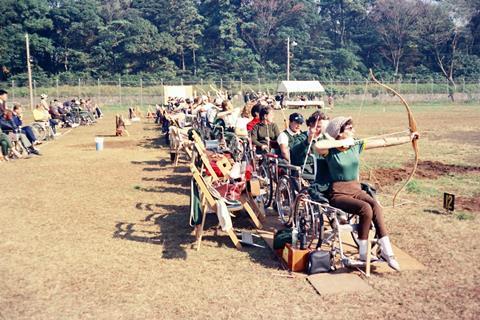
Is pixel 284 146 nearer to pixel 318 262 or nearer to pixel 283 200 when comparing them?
pixel 283 200

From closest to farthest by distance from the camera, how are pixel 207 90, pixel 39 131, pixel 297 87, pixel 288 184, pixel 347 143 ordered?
1. pixel 347 143
2. pixel 288 184
3. pixel 39 131
4. pixel 297 87
5. pixel 207 90

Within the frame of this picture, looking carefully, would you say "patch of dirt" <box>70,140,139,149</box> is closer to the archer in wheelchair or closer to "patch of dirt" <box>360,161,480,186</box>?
"patch of dirt" <box>360,161,480,186</box>

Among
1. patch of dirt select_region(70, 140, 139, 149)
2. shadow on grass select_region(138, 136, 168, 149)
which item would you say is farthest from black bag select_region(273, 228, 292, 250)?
patch of dirt select_region(70, 140, 139, 149)

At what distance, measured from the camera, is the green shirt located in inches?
190

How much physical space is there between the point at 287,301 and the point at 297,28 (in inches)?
2310

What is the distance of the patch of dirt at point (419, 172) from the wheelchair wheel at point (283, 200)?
2.91 metres

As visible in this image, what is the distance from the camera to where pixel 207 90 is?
148 feet

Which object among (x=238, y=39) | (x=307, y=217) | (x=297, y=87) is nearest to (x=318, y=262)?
(x=307, y=217)

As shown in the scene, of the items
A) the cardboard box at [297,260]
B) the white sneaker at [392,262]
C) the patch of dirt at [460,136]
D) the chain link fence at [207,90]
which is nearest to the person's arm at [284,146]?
the cardboard box at [297,260]

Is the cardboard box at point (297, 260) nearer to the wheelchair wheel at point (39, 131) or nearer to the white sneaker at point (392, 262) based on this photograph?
the white sneaker at point (392, 262)

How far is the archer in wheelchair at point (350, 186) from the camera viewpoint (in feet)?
15.3

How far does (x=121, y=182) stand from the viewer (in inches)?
367

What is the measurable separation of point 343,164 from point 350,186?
239mm

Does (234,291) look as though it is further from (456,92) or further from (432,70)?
(432,70)
